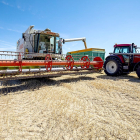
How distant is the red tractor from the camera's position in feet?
20.9

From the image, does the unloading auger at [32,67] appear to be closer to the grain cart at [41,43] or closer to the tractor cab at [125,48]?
the grain cart at [41,43]

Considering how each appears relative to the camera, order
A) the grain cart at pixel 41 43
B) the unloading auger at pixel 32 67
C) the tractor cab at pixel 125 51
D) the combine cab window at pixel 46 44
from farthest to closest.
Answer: the tractor cab at pixel 125 51 < the combine cab window at pixel 46 44 < the grain cart at pixel 41 43 < the unloading auger at pixel 32 67

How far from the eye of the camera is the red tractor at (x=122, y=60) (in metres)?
6.37

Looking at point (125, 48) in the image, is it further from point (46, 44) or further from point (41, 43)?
point (41, 43)

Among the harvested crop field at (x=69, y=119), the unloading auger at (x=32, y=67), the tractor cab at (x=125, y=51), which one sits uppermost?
the tractor cab at (x=125, y=51)

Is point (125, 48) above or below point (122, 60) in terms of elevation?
above

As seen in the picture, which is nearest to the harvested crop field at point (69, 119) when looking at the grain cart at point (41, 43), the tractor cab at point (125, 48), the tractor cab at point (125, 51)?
the grain cart at point (41, 43)

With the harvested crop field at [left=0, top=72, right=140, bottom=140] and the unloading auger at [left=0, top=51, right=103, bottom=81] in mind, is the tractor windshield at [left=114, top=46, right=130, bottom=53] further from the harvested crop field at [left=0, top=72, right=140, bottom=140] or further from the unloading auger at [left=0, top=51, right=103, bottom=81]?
the harvested crop field at [left=0, top=72, right=140, bottom=140]

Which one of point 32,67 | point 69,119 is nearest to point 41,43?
point 32,67

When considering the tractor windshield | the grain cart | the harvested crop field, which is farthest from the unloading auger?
the tractor windshield

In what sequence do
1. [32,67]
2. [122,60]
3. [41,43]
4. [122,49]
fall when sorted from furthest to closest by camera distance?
[122,49], [122,60], [41,43], [32,67]

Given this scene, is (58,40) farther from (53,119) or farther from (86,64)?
(53,119)

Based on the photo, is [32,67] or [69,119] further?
[32,67]

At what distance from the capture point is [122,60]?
6.74 metres
